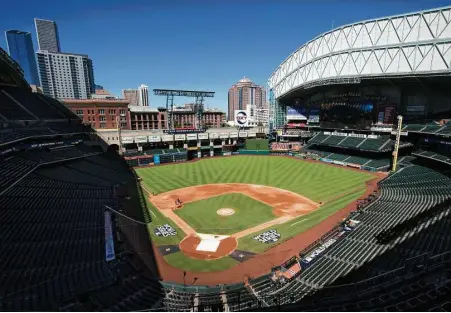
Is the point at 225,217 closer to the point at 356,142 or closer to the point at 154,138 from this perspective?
the point at 154,138

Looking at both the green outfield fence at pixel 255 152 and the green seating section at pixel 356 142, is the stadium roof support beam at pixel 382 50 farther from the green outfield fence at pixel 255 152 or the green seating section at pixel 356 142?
the green outfield fence at pixel 255 152

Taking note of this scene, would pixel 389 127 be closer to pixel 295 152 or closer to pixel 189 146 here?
pixel 295 152

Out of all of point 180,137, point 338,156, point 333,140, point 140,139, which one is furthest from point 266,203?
point 140,139

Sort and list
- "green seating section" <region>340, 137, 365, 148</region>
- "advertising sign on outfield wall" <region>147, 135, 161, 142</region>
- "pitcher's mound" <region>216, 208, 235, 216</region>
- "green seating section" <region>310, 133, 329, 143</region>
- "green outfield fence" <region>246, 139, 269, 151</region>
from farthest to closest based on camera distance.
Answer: "green outfield fence" <region>246, 139, 269, 151</region>, "advertising sign on outfield wall" <region>147, 135, 161, 142</region>, "green seating section" <region>310, 133, 329, 143</region>, "green seating section" <region>340, 137, 365, 148</region>, "pitcher's mound" <region>216, 208, 235, 216</region>

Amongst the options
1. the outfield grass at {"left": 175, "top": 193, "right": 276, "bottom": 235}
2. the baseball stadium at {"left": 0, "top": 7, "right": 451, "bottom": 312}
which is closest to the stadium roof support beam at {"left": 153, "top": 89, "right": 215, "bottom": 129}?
the baseball stadium at {"left": 0, "top": 7, "right": 451, "bottom": 312}

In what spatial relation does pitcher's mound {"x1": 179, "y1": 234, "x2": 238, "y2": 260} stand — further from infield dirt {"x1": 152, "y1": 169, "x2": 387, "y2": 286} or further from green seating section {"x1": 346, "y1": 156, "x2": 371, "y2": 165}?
green seating section {"x1": 346, "y1": 156, "x2": 371, "y2": 165}

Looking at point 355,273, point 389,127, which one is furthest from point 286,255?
point 389,127

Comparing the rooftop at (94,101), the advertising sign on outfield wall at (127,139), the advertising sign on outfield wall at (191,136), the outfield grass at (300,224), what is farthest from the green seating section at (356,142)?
the rooftop at (94,101)
